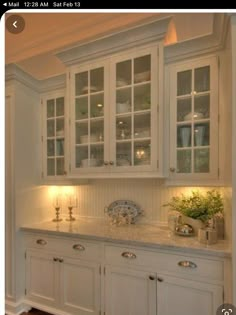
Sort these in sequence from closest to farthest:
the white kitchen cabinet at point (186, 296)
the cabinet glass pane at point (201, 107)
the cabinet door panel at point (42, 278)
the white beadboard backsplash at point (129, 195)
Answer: the white kitchen cabinet at point (186, 296) → the cabinet glass pane at point (201, 107) → the cabinet door panel at point (42, 278) → the white beadboard backsplash at point (129, 195)

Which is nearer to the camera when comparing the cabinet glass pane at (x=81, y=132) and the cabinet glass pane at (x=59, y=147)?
the cabinet glass pane at (x=81, y=132)

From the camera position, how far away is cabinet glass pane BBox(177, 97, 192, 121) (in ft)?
4.88

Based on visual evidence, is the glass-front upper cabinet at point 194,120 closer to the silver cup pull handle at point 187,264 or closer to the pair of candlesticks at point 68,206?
the silver cup pull handle at point 187,264

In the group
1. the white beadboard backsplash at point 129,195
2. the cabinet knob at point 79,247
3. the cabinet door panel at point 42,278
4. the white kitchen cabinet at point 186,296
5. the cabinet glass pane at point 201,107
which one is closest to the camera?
the white kitchen cabinet at point 186,296

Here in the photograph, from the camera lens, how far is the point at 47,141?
2043 millimetres

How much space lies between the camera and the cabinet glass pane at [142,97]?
5.03 feet

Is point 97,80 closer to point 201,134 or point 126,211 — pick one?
point 201,134

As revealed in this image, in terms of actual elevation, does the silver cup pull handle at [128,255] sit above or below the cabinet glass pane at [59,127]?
below

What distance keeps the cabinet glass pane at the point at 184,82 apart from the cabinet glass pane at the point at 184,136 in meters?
0.25

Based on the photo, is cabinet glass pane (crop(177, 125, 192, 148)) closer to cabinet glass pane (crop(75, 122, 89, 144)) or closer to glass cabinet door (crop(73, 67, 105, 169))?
glass cabinet door (crop(73, 67, 105, 169))

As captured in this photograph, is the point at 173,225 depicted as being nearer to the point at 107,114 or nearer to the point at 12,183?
the point at 107,114

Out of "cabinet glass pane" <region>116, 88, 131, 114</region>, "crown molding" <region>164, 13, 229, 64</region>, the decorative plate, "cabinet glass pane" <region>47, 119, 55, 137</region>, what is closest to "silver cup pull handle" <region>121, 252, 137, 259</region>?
the decorative plate

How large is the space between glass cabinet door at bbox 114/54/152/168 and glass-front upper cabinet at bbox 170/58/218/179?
0.60 feet

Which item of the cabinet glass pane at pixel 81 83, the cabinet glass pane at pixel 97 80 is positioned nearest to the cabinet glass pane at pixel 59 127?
the cabinet glass pane at pixel 81 83
